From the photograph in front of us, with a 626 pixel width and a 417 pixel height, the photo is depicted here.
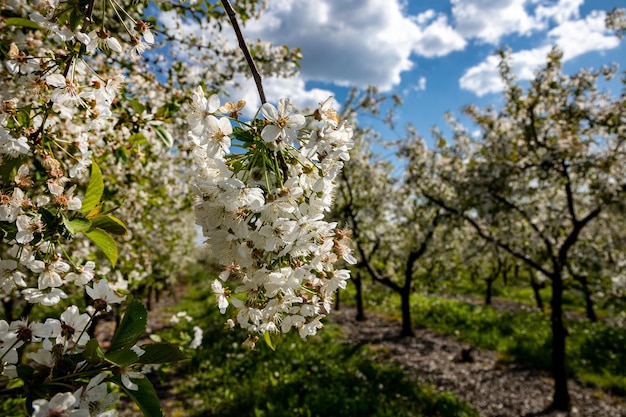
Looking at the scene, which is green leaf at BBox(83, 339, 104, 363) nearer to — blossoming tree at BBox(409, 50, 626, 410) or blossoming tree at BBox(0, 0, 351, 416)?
blossoming tree at BBox(0, 0, 351, 416)

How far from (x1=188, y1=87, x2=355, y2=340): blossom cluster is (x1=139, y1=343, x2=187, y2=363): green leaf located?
10.1 inches

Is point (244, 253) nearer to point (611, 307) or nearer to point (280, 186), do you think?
point (280, 186)

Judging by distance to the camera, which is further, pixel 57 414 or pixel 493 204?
pixel 493 204

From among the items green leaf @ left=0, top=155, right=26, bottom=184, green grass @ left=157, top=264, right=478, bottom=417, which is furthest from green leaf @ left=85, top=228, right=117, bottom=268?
green grass @ left=157, top=264, right=478, bottom=417

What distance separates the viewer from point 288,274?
3.45 ft

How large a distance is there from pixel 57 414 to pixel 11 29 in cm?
236

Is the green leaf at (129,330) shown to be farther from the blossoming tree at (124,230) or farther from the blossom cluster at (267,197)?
the blossom cluster at (267,197)

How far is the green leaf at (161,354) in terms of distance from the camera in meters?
0.89

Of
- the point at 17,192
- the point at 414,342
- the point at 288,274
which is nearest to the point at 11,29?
the point at 17,192

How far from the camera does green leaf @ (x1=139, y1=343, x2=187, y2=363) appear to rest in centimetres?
89

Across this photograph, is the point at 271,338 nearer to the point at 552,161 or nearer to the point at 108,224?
the point at 108,224

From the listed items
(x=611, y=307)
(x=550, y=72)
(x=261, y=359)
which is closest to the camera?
(x=550, y=72)

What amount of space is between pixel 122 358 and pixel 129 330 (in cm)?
12

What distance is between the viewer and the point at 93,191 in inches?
50.2
